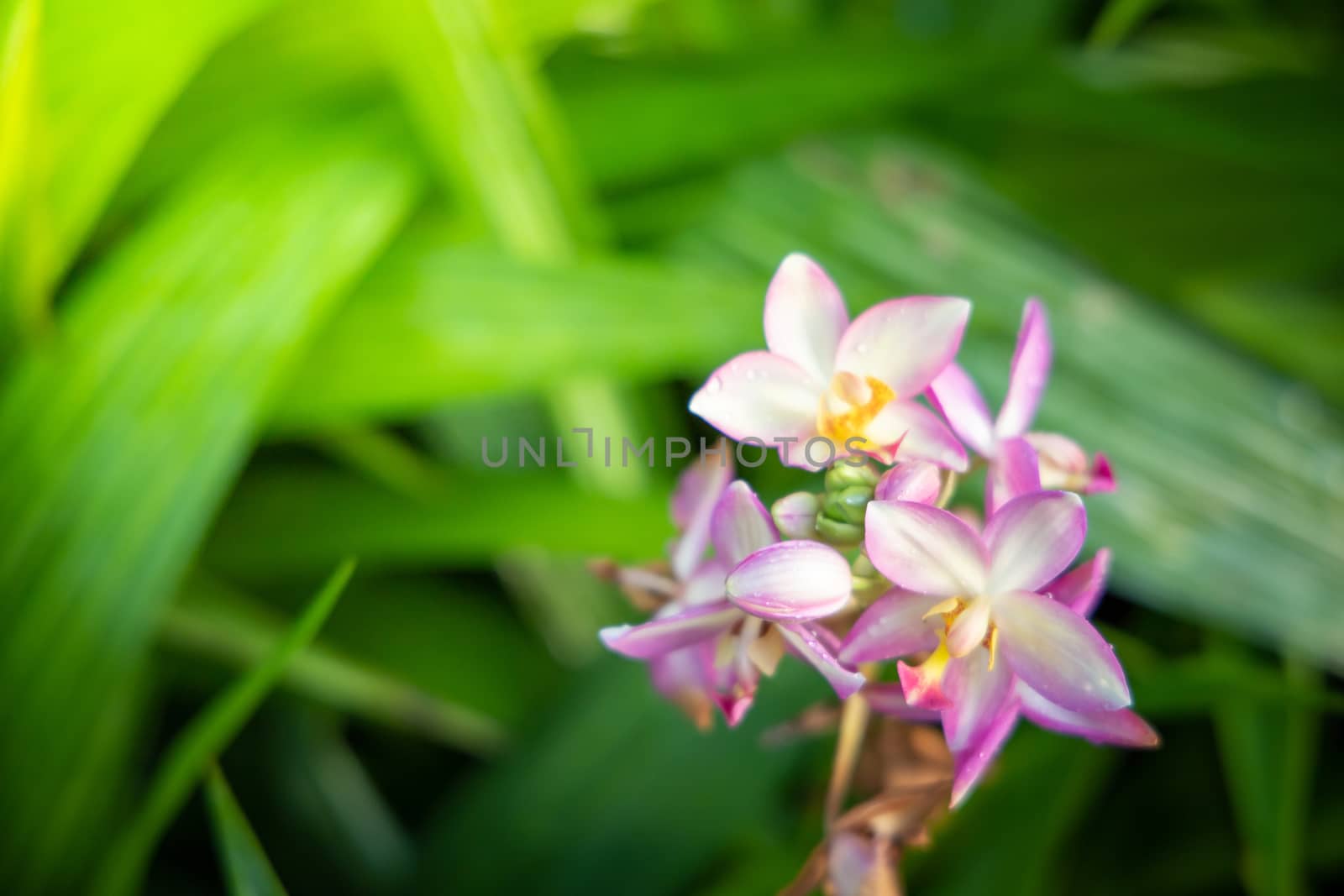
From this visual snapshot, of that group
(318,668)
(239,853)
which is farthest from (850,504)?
(318,668)

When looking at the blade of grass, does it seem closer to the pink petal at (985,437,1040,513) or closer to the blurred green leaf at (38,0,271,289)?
the blurred green leaf at (38,0,271,289)

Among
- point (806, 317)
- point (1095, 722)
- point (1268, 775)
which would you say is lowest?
point (1268, 775)

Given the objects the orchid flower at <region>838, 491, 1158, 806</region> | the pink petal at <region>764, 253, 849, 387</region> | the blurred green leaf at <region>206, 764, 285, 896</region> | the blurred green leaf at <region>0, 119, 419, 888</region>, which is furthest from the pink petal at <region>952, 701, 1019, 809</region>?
the blurred green leaf at <region>0, 119, 419, 888</region>

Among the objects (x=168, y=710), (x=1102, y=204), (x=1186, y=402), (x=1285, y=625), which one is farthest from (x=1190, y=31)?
(x=168, y=710)

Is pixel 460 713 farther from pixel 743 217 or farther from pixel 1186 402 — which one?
pixel 1186 402

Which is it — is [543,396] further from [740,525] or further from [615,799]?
[740,525]
